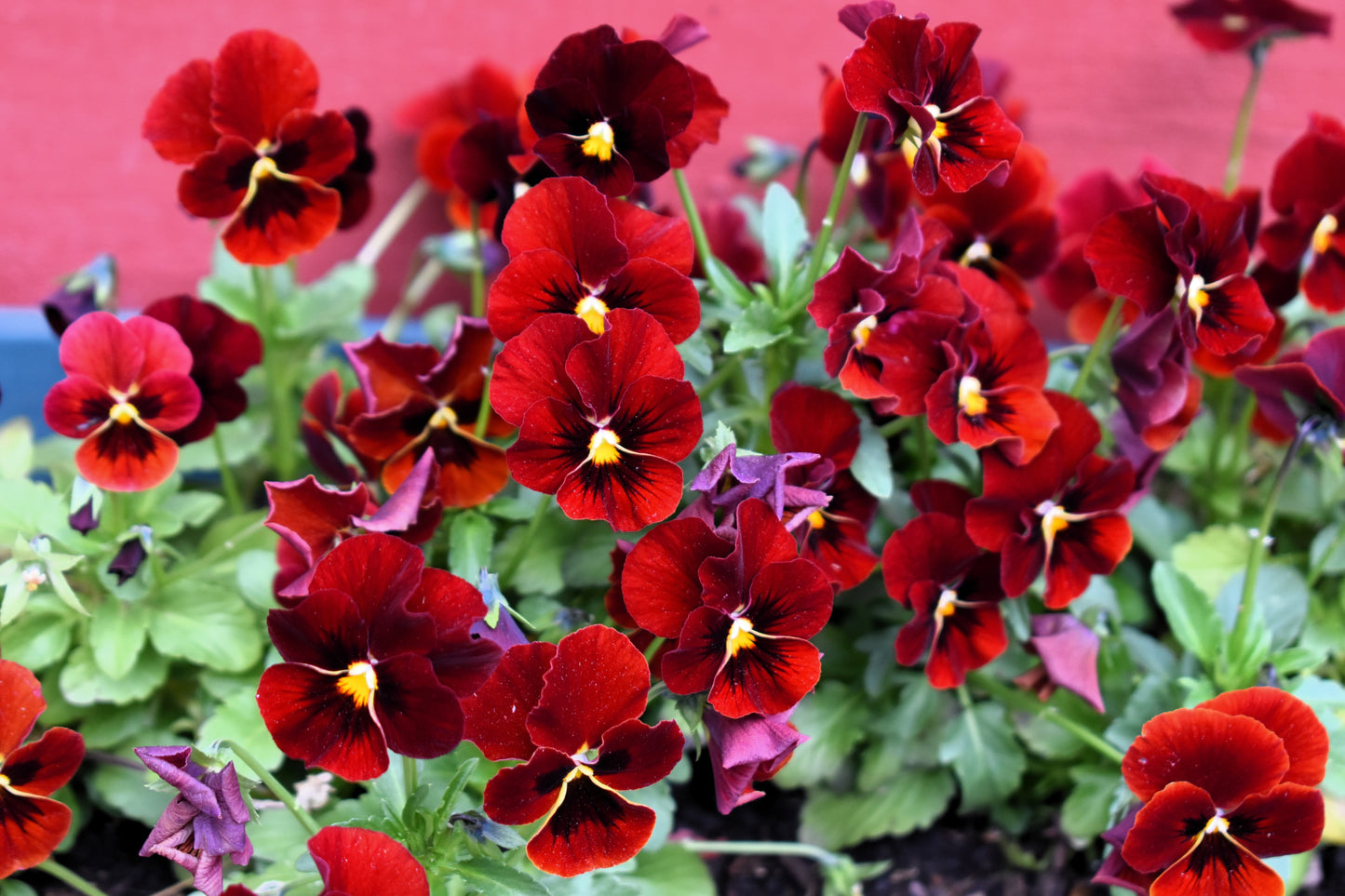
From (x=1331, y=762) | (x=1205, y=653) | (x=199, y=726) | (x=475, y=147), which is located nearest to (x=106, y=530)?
(x=199, y=726)

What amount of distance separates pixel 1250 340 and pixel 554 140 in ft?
2.75

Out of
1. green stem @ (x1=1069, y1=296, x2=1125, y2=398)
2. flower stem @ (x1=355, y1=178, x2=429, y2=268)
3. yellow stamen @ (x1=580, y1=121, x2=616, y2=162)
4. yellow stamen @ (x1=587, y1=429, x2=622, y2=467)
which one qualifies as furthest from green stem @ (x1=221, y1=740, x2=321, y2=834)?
flower stem @ (x1=355, y1=178, x2=429, y2=268)

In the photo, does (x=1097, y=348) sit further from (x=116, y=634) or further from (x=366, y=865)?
(x=116, y=634)

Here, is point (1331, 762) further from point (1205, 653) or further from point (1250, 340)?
point (1250, 340)

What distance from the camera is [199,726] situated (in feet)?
4.71

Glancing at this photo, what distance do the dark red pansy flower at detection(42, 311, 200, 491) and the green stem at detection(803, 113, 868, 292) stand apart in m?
0.73

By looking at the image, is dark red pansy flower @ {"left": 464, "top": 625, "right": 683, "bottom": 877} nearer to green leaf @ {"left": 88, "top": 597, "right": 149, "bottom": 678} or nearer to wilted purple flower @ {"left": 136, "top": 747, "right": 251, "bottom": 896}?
wilted purple flower @ {"left": 136, "top": 747, "right": 251, "bottom": 896}

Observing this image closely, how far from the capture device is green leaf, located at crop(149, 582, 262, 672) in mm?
1370

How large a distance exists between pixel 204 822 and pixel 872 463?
2.58 ft

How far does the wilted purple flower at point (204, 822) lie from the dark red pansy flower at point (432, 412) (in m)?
0.43

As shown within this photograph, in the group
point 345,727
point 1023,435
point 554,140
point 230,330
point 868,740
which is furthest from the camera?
point 868,740

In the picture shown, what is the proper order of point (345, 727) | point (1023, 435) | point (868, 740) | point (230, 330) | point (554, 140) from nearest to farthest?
point (345, 727), point (554, 140), point (1023, 435), point (230, 330), point (868, 740)

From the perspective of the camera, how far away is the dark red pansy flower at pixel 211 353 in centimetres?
132

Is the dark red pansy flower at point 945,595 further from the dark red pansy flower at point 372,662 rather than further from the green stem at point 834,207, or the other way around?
the dark red pansy flower at point 372,662
